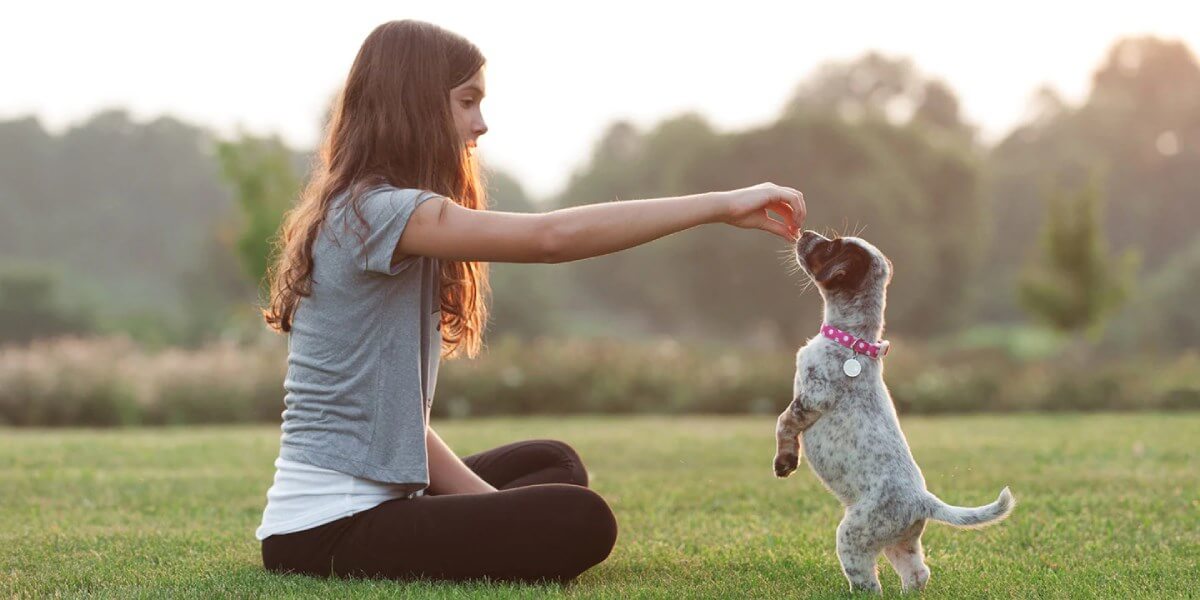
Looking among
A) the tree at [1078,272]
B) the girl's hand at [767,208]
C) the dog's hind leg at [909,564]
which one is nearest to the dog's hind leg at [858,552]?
the dog's hind leg at [909,564]

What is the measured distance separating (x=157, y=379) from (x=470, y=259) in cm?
1177

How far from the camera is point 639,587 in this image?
11.8 feet

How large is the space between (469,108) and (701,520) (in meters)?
2.36

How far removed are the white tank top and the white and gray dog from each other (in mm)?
1189

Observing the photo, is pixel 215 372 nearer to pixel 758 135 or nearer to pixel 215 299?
pixel 215 299

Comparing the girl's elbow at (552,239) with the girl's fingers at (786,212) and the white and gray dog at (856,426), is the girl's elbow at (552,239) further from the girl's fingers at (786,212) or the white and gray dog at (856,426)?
the white and gray dog at (856,426)

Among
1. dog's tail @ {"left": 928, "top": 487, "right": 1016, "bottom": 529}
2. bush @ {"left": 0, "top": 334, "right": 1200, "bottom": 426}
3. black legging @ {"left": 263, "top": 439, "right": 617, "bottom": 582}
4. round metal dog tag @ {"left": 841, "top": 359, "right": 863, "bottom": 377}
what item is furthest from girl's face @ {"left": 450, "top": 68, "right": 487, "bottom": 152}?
bush @ {"left": 0, "top": 334, "right": 1200, "bottom": 426}

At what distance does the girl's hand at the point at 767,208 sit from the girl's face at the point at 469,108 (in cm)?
92

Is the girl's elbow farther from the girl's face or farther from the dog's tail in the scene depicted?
the dog's tail

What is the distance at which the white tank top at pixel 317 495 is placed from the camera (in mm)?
3432

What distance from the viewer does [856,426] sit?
3.24 metres

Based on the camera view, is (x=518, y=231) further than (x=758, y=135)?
No

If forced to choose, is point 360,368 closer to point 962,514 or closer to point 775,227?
point 775,227

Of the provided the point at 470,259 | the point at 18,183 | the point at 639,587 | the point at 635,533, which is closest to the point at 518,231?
the point at 470,259
